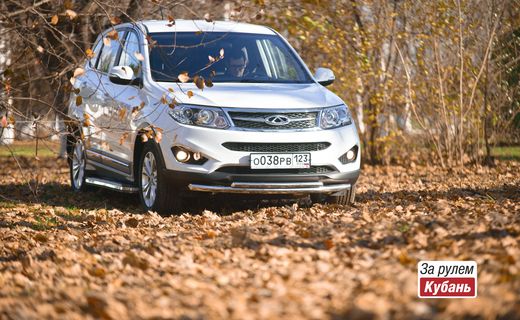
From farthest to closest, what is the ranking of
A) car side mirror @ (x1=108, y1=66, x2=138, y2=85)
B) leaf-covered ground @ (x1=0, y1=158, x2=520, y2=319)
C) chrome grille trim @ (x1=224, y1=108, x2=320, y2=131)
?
1. car side mirror @ (x1=108, y1=66, x2=138, y2=85)
2. chrome grille trim @ (x1=224, y1=108, x2=320, y2=131)
3. leaf-covered ground @ (x1=0, y1=158, x2=520, y2=319)

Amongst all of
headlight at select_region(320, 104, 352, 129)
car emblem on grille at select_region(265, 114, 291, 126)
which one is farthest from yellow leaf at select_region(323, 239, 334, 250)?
headlight at select_region(320, 104, 352, 129)

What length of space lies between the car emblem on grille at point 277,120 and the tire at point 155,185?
1076mm

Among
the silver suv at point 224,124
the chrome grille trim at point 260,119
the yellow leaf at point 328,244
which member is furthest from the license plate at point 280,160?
the yellow leaf at point 328,244

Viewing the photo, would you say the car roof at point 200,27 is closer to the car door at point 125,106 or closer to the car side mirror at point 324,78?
the car door at point 125,106

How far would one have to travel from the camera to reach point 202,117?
356 inches

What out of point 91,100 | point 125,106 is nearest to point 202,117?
point 125,106

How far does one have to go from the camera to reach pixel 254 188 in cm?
902

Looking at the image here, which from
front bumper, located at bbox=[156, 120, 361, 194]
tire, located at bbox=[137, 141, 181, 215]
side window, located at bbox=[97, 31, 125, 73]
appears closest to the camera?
front bumper, located at bbox=[156, 120, 361, 194]

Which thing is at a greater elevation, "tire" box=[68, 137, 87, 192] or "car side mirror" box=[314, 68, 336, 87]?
"car side mirror" box=[314, 68, 336, 87]

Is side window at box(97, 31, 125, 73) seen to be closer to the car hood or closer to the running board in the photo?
the running board

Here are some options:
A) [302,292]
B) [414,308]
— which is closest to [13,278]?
[302,292]

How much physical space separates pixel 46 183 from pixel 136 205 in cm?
335

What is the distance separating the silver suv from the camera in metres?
8.97

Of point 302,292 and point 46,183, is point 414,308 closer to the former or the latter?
point 302,292
